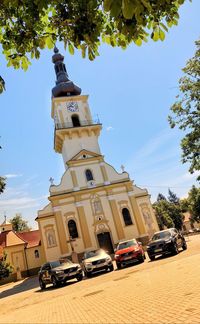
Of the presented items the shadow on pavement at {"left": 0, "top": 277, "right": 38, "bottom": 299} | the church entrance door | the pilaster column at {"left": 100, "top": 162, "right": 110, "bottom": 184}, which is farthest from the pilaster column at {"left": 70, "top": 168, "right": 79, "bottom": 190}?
the shadow on pavement at {"left": 0, "top": 277, "right": 38, "bottom": 299}

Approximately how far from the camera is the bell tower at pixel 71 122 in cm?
3772

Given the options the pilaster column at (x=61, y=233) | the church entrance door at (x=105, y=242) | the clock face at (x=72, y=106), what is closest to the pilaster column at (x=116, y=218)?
the church entrance door at (x=105, y=242)

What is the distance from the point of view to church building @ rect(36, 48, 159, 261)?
33062mm

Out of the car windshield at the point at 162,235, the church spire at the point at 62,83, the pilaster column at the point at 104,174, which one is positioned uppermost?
the church spire at the point at 62,83

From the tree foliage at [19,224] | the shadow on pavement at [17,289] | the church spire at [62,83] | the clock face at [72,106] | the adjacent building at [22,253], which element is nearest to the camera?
the shadow on pavement at [17,289]

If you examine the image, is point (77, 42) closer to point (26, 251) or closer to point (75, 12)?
point (75, 12)

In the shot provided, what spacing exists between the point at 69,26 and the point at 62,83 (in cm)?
3910

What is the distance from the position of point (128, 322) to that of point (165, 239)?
12.9 metres

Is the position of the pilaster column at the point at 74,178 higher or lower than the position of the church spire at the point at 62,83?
lower

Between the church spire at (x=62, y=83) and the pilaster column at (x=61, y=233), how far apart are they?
1697 centimetres

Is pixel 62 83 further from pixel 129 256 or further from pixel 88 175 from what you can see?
pixel 129 256

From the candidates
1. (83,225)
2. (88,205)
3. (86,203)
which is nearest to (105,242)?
(83,225)

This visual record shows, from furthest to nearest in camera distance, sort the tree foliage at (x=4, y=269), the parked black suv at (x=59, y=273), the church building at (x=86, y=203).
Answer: the church building at (x=86, y=203), the tree foliage at (x=4, y=269), the parked black suv at (x=59, y=273)

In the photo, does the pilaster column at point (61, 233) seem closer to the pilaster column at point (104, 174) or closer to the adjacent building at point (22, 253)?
the pilaster column at point (104, 174)
